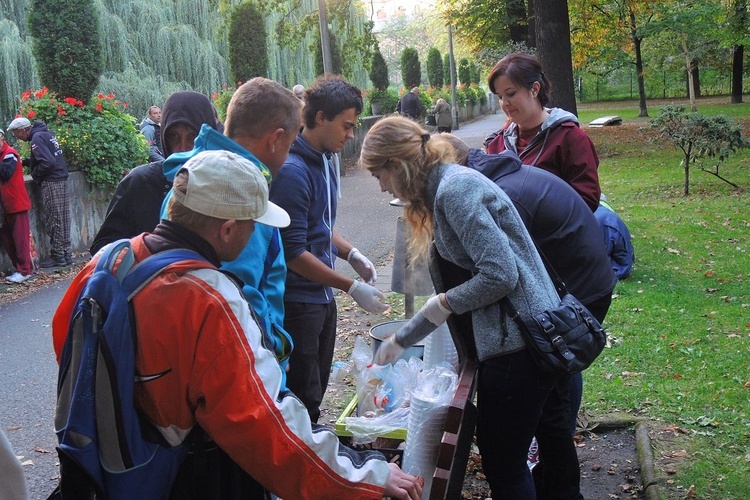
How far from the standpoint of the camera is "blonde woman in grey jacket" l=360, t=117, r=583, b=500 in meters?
2.58

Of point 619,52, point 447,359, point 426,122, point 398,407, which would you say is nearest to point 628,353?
point 447,359

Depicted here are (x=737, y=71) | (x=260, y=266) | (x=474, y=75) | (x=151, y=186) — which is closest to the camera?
(x=260, y=266)

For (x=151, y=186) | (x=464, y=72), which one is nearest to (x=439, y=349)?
(x=151, y=186)

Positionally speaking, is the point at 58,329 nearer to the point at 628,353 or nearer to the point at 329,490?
the point at 329,490

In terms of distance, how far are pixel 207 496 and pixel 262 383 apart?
0.40 m

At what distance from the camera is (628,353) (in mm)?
5812

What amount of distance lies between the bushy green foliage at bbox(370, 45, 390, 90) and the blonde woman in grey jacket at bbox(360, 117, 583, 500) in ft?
80.1

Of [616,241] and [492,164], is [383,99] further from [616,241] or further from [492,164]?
[492,164]

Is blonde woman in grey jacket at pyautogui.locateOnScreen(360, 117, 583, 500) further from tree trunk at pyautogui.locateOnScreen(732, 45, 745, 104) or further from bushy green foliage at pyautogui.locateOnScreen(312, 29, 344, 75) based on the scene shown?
tree trunk at pyautogui.locateOnScreen(732, 45, 745, 104)

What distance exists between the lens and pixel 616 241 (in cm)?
779

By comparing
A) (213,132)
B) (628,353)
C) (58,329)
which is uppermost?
(213,132)

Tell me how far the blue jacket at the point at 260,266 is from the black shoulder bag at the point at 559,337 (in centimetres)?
79

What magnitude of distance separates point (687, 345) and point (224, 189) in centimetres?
490

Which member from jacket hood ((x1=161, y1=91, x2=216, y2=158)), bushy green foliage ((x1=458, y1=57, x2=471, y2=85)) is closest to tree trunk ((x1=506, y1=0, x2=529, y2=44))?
bushy green foliage ((x1=458, y1=57, x2=471, y2=85))
